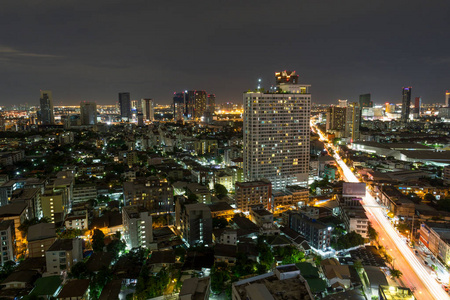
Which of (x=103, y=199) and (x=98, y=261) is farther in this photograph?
(x=103, y=199)

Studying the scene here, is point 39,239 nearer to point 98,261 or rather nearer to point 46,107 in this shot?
point 98,261

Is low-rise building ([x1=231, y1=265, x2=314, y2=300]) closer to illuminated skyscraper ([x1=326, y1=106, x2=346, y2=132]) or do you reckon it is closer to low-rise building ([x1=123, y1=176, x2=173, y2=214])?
low-rise building ([x1=123, y1=176, x2=173, y2=214])

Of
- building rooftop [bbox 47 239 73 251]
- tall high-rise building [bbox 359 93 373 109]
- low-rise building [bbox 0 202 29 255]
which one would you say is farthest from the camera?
tall high-rise building [bbox 359 93 373 109]

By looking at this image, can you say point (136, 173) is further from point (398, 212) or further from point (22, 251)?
point (398, 212)

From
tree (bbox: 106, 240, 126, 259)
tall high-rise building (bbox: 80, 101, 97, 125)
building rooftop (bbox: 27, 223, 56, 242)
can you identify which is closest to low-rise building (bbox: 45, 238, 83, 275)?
building rooftop (bbox: 27, 223, 56, 242)

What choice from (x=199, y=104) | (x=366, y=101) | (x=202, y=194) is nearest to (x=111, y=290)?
(x=202, y=194)

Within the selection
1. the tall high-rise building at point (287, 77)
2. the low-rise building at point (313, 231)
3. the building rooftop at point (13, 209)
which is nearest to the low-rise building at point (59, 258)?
the building rooftop at point (13, 209)

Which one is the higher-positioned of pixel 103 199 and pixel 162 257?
pixel 103 199
